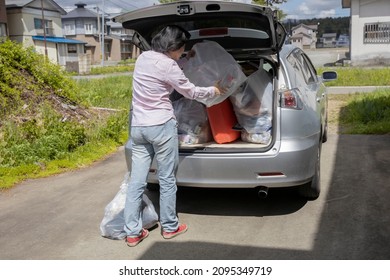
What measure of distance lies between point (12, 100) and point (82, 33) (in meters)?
61.4

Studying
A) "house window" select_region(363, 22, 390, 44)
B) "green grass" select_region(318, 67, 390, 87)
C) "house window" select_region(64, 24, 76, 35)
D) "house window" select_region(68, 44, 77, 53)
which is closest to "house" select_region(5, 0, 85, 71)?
"house window" select_region(68, 44, 77, 53)

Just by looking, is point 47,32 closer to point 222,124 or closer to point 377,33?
point 377,33

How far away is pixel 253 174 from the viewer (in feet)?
13.6

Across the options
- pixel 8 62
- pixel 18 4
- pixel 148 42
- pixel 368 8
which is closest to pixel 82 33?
pixel 18 4

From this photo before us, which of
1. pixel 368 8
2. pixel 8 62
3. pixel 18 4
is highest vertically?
pixel 18 4

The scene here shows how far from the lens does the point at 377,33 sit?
25219mm

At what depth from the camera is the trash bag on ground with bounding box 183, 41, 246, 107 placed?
14.4 feet

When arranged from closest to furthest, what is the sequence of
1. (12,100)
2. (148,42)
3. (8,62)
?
(148,42)
(12,100)
(8,62)

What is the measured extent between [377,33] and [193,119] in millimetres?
23753

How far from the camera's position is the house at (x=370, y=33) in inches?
983

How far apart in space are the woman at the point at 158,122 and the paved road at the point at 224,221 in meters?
0.27

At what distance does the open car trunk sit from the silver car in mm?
11

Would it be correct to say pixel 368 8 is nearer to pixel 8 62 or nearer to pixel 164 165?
pixel 8 62

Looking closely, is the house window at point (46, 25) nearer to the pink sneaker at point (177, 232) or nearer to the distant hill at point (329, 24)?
the pink sneaker at point (177, 232)
